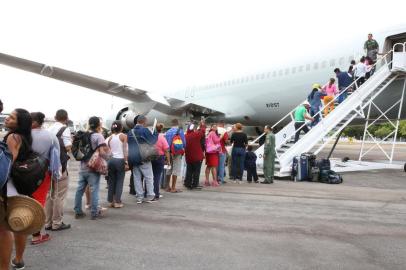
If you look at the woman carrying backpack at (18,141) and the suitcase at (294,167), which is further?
the suitcase at (294,167)

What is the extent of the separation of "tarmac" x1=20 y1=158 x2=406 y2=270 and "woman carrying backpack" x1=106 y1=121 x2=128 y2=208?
0.37 meters

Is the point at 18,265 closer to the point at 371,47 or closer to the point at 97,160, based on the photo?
the point at 97,160

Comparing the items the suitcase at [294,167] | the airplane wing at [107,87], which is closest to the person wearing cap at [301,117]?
the suitcase at [294,167]

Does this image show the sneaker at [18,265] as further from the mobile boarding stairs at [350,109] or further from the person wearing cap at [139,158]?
the mobile boarding stairs at [350,109]

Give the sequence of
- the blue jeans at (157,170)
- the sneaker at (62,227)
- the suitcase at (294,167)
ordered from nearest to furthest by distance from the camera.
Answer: the sneaker at (62,227)
the blue jeans at (157,170)
the suitcase at (294,167)

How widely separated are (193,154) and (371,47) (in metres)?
7.34

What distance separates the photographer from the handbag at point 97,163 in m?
6.33

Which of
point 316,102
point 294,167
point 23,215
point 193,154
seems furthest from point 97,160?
point 316,102

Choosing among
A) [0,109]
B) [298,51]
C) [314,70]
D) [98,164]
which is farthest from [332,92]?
[0,109]

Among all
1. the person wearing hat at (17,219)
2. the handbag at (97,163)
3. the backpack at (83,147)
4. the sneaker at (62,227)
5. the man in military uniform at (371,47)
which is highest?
the man in military uniform at (371,47)

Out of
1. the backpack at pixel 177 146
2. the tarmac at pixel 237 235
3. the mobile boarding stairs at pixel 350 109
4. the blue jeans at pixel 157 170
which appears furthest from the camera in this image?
the mobile boarding stairs at pixel 350 109

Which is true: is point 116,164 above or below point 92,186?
above

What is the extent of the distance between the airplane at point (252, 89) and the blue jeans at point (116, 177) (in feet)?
30.5

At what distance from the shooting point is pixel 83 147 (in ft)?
21.3
